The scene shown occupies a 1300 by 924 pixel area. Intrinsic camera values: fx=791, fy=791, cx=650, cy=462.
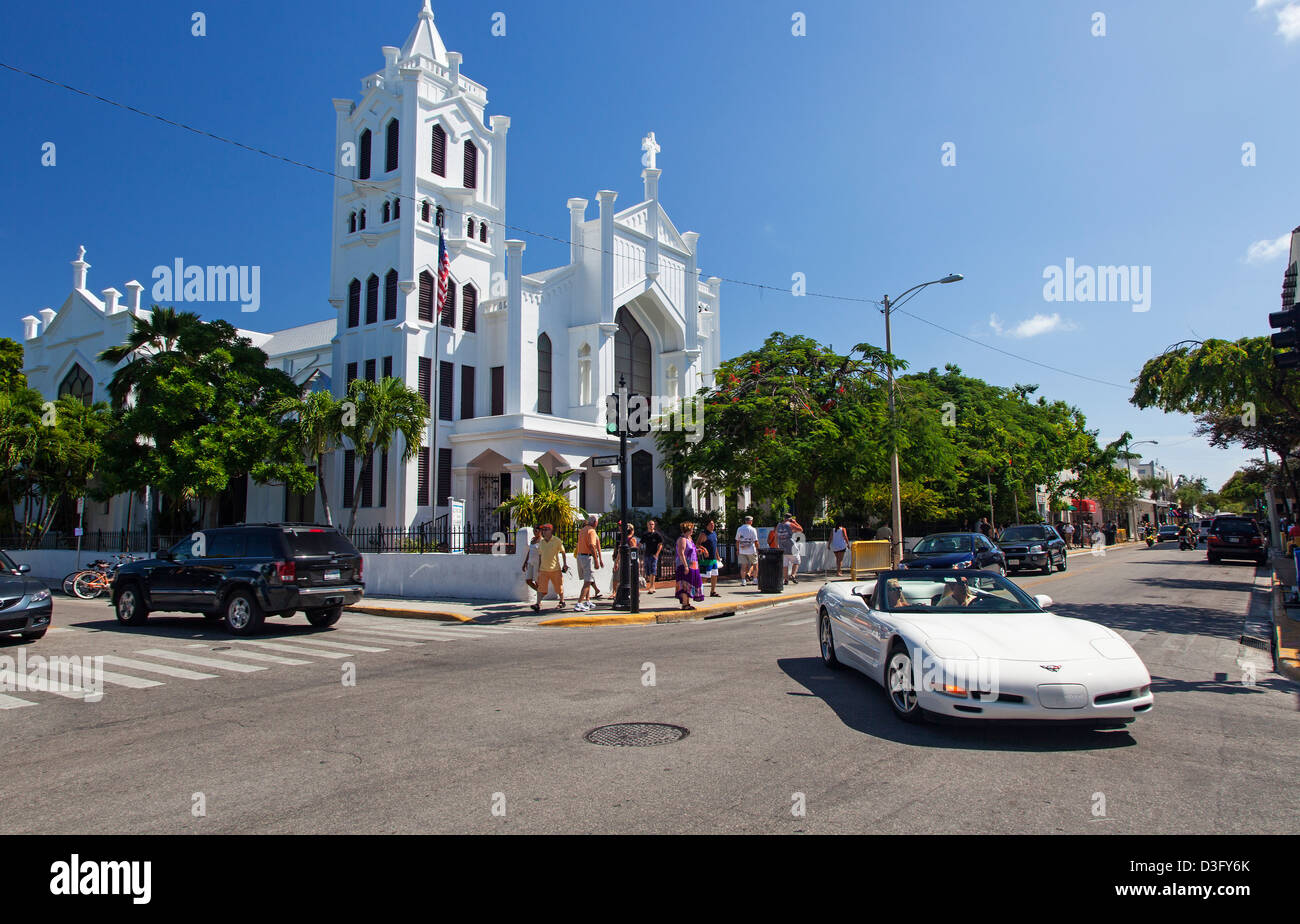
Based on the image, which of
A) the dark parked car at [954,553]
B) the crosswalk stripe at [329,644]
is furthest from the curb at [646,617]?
the dark parked car at [954,553]

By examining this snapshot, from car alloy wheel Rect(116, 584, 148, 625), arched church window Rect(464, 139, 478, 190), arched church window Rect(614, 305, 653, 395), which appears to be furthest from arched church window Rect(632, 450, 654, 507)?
car alloy wheel Rect(116, 584, 148, 625)

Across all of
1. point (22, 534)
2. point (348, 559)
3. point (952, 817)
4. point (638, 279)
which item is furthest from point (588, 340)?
point (952, 817)

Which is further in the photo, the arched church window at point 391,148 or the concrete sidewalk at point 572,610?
the arched church window at point 391,148

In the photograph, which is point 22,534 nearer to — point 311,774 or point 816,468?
point 816,468

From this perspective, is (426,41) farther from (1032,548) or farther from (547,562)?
(1032,548)

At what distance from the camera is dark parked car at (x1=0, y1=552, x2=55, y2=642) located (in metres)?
11.1

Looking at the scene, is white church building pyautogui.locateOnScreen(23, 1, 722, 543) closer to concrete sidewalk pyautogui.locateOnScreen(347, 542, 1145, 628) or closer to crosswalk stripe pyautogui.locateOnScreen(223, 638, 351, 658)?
concrete sidewalk pyautogui.locateOnScreen(347, 542, 1145, 628)

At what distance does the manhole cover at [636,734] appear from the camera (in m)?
5.87

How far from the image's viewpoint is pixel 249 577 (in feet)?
42.2

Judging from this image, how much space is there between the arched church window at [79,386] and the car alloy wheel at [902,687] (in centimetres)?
4358

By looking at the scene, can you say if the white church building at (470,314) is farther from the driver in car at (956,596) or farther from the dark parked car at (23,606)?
the driver in car at (956,596)

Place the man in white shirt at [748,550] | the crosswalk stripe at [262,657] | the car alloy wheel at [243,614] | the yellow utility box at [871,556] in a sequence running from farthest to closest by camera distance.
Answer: the yellow utility box at [871,556], the man in white shirt at [748,550], the car alloy wheel at [243,614], the crosswalk stripe at [262,657]

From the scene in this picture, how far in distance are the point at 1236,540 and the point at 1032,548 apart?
1119 centimetres

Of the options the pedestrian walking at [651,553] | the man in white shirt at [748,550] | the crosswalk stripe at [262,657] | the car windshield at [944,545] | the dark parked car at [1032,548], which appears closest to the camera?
the crosswalk stripe at [262,657]
